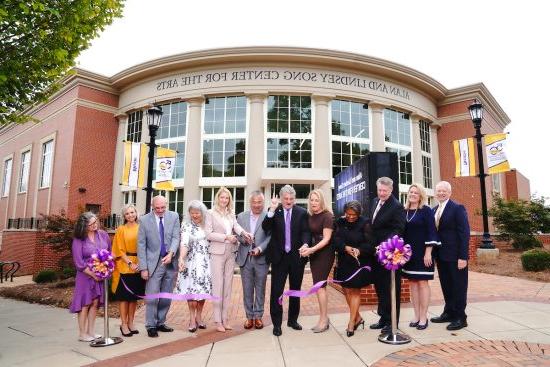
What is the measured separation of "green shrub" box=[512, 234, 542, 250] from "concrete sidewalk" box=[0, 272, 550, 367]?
11.0 metres

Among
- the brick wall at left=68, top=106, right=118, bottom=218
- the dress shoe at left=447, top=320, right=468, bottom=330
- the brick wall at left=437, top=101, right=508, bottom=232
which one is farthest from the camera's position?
the brick wall at left=437, top=101, right=508, bottom=232

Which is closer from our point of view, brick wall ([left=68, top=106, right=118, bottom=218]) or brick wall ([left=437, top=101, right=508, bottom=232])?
brick wall ([left=68, top=106, right=118, bottom=218])

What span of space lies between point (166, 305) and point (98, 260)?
3.98 ft

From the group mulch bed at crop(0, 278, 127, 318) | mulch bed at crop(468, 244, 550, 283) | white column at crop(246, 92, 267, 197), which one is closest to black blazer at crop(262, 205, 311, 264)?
mulch bed at crop(0, 278, 127, 318)

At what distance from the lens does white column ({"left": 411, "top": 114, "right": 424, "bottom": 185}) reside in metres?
23.2

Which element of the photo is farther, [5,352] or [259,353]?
[5,352]

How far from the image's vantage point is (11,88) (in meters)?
7.70

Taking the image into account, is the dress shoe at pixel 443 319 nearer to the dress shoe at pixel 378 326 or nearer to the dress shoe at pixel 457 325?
the dress shoe at pixel 457 325

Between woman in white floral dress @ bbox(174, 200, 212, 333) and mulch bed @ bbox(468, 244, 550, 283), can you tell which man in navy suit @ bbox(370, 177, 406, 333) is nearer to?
woman in white floral dress @ bbox(174, 200, 212, 333)

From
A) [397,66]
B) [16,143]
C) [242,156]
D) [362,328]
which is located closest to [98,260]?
[362,328]

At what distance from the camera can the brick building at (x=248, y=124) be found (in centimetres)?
2041

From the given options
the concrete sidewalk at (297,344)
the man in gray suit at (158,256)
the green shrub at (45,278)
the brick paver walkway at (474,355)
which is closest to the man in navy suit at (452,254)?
the concrete sidewalk at (297,344)

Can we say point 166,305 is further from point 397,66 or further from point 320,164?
point 397,66

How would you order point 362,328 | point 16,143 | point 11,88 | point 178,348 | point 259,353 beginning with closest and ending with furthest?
point 259,353, point 178,348, point 362,328, point 11,88, point 16,143
